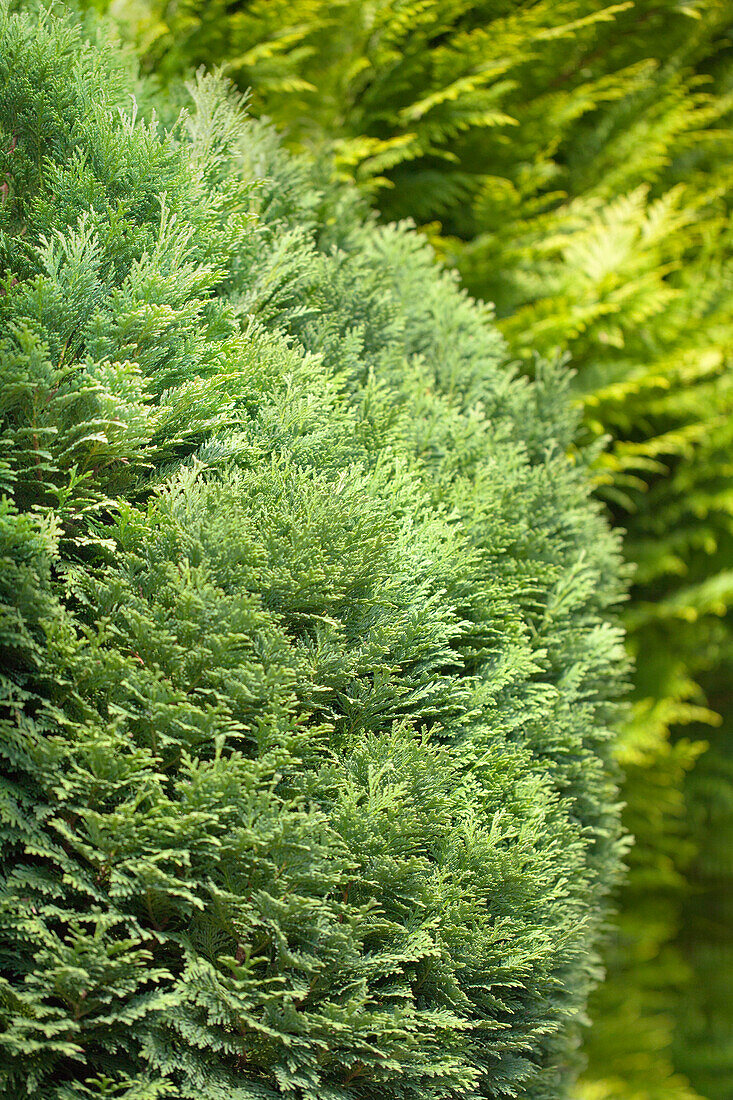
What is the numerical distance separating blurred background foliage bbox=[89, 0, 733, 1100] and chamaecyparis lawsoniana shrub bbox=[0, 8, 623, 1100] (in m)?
1.25

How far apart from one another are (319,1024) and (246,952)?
7.7 inches

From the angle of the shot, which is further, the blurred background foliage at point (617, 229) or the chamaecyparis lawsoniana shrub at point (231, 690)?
the blurred background foliage at point (617, 229)

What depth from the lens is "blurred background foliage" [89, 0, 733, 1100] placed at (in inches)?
123

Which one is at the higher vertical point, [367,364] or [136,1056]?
[367,364]

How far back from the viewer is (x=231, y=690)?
1.50 metres

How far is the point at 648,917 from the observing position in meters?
4.82

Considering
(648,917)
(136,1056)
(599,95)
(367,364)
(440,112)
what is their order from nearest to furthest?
(136,1056), (367,364), (440,112), (599,95), (648,917)

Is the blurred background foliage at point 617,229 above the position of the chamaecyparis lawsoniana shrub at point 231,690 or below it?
above

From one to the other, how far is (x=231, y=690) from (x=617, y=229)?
3223 millimetres

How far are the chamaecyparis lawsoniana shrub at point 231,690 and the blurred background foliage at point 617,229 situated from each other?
1253mm

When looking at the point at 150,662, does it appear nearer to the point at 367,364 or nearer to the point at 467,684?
the point at 467,684

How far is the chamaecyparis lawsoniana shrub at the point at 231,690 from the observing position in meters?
1.39

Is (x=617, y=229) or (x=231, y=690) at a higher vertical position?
(x=617, y=229)

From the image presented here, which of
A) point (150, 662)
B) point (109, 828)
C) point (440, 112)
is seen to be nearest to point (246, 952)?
point (109, 828)
